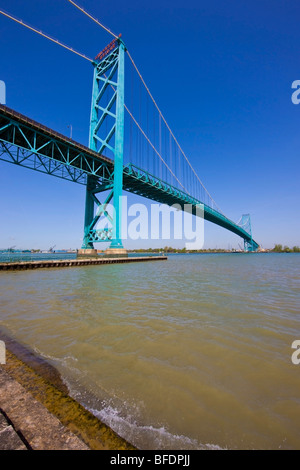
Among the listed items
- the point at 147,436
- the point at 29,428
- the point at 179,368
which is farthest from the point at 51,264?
the point at 147,436

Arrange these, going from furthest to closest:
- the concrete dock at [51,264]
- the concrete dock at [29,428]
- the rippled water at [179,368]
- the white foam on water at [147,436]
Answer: the concrete dock at [51,264], the rippled water at [179,368], the white foam on water at [147,436], the concrete dock at [29,428]

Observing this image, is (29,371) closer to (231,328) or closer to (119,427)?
(119,427)

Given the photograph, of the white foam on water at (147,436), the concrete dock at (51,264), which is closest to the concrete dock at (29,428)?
the white foam on water at (147,436)

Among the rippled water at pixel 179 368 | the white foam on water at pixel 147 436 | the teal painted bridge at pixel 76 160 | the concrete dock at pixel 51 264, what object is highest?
the teal painted bridge at pixel 76 160

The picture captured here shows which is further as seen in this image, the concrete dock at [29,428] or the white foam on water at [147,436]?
the white foam on water at [147,436]

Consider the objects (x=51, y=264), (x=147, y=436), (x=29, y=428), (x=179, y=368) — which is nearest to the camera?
(x=29, y=428)

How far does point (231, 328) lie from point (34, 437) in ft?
9.23

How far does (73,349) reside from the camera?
233 centimetres

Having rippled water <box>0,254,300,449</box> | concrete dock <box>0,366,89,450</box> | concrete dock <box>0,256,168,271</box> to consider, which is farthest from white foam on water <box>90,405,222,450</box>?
concrete dock <box>0,256,168,271</box>

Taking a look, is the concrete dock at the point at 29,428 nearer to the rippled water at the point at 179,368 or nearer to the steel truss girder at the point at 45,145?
the rippled water at the point at 179,368

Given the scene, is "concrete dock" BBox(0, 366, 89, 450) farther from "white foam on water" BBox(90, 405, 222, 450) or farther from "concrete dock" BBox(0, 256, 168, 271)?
"concrete dock" BBox(0, 256, 168, 271)

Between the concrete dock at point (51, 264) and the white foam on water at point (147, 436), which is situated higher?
the white foam on water at point (147, 436)

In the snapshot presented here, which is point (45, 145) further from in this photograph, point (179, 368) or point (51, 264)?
point (179, 368)
